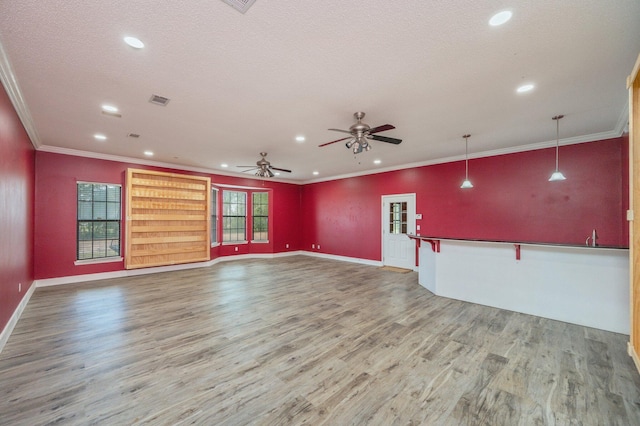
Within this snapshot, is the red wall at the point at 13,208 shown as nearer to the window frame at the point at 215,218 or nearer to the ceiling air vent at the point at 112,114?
the ceiling air vent at the point at 112,114

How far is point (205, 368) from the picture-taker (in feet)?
7.79

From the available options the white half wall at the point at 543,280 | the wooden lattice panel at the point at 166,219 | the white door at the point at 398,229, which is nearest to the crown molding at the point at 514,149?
the white door at the point at 398,229

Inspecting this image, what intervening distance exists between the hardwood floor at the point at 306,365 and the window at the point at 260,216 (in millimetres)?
4844

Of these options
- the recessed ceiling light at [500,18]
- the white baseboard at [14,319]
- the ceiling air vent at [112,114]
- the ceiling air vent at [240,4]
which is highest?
the recessed ceiling light at [500,18]

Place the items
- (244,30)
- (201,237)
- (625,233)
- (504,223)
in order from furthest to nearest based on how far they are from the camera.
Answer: (201,237) < (504,223) < (625,233) < (244,30)

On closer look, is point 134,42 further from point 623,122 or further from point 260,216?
point 260,216

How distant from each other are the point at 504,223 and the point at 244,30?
18.8 ft

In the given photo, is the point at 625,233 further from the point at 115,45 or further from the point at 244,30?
the point at 115,45

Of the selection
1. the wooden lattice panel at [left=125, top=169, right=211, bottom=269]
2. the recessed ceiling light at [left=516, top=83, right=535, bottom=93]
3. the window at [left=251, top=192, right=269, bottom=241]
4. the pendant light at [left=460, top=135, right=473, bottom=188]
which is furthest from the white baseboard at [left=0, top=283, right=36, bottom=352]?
the pendant light at [left=460, top=135, right=473, bottom=188]

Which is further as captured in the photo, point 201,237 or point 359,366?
point 201,237

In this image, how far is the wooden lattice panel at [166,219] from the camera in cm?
608

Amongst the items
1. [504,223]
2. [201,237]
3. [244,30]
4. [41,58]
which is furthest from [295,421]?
[201,237]

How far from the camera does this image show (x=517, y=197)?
5.14 meters

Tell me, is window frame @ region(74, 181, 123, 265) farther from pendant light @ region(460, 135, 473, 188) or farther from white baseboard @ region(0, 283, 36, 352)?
pendant light @ region(460, 135, 473, 188)
